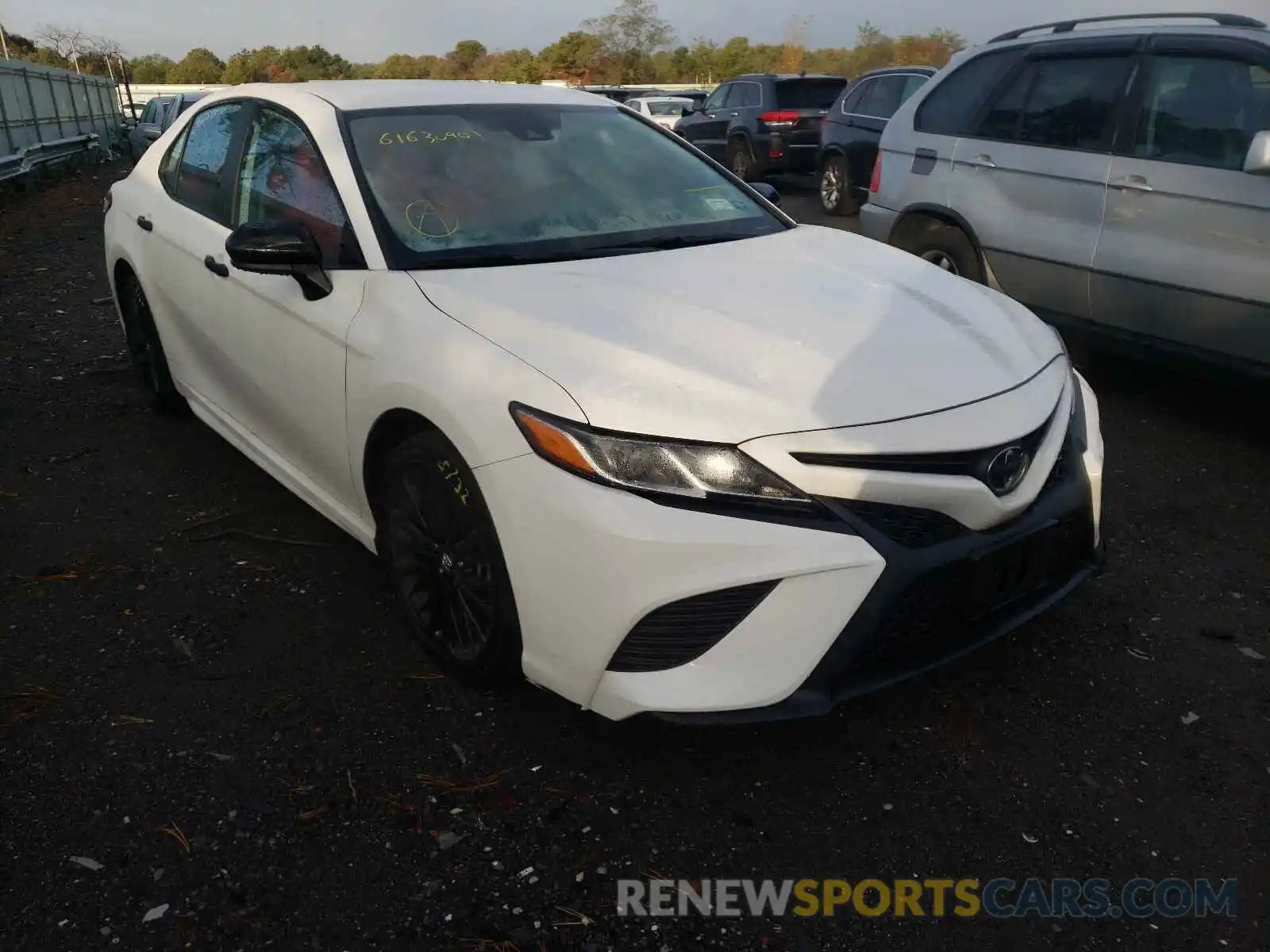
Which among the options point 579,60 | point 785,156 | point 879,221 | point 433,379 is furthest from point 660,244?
point 579,60

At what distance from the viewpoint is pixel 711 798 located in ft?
7.85

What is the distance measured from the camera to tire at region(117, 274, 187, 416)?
178 inches

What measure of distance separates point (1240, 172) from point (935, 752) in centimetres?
307

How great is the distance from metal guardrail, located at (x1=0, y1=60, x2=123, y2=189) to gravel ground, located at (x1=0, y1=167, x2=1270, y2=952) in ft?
45.7

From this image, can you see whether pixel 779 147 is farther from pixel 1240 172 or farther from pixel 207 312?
pixel 207 312

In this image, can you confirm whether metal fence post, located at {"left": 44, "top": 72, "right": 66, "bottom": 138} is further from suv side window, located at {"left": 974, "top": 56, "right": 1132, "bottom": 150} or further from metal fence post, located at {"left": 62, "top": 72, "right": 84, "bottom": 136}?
suv side window, located at {"left": 974, "top": 56, "right": 1132, "bottom": 150}

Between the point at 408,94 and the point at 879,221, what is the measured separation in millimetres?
3395

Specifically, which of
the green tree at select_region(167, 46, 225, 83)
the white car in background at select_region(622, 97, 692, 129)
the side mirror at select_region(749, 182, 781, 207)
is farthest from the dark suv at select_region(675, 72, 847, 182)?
the green tree at select_region(167, 46, 225, 83)

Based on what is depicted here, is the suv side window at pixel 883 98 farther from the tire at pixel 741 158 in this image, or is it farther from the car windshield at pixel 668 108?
the car windshield at pixel 668 108

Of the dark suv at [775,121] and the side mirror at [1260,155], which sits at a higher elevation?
the side mirror at [1260,155]

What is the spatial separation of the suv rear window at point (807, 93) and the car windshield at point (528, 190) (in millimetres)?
11355

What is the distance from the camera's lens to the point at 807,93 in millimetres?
14359

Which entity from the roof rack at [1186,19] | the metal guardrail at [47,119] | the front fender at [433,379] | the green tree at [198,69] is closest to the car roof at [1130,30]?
the roof rack at [1186,19]

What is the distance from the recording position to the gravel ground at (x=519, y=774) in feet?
6.80
